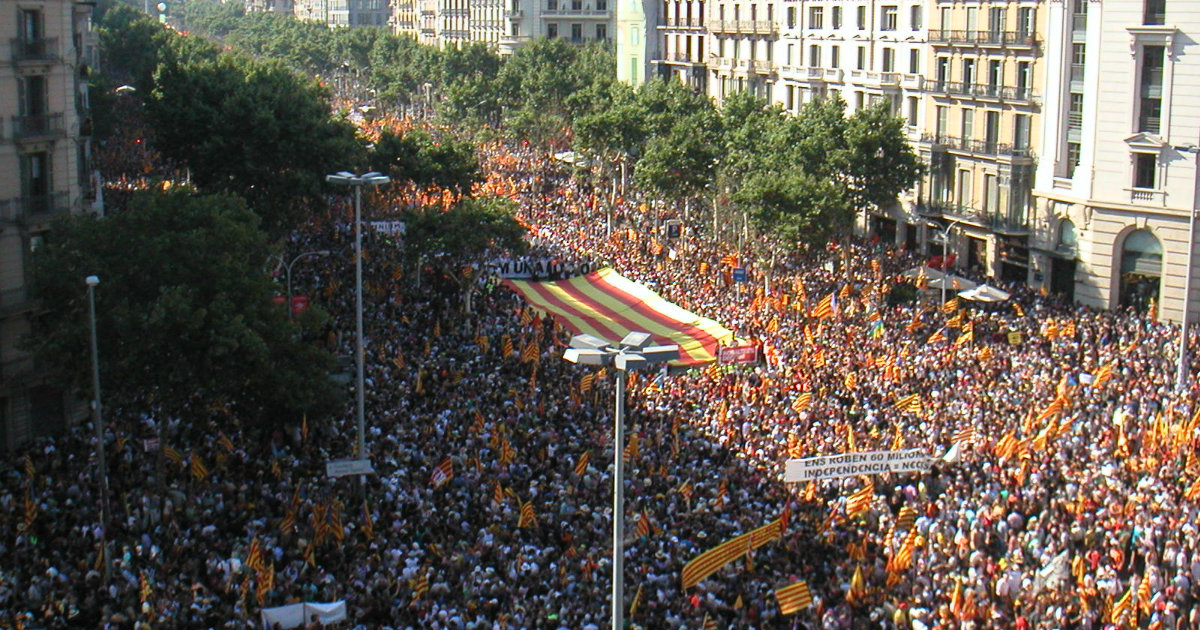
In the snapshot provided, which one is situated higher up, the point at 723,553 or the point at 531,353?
the point at 531,353

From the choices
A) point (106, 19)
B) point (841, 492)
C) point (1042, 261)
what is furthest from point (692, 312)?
point (106, 19)

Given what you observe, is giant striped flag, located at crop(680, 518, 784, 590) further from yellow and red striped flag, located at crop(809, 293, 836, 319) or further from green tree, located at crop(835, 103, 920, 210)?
green tree, located at crop(835, 103, 920, 210)

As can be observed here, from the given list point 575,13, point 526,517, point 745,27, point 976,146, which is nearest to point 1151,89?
point 976,146

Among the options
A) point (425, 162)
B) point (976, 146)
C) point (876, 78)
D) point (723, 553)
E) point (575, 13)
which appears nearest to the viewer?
point (723, 553)

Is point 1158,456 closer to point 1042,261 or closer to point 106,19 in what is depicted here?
point 1042,261

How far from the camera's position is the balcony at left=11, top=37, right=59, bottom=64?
41.5 metres

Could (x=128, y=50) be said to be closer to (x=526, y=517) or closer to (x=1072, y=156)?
(x=1072, y=156)

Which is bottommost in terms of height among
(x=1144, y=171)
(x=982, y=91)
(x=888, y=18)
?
(x=1144, y=171)

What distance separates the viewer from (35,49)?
139 ft

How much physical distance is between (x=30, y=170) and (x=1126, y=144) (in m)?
39.0

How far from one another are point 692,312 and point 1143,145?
18054mm

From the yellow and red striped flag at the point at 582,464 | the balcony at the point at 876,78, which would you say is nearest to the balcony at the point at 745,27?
the balcony at the point at 876,78

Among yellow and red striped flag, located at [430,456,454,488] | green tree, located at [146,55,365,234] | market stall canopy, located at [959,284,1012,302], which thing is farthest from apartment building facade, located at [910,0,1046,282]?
yellow and red striped flag, located at [430,456,454,488]

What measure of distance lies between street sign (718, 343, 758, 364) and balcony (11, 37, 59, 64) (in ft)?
70.8
